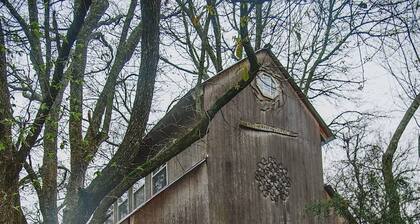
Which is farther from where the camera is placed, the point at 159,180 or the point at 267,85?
the point at 267,85

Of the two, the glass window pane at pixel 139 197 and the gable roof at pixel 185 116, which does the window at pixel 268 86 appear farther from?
the glass window pane at pixel 139 197

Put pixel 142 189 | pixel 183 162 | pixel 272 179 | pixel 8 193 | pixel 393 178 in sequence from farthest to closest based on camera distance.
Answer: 1. pixel 272 179
2. pixel 142 189
3. pixel 183 162
4. pixel 393 178
5. pixel 8 193

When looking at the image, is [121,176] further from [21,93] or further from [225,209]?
[225,209]

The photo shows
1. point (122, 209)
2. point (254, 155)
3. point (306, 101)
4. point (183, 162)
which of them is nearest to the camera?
point (183, 162)

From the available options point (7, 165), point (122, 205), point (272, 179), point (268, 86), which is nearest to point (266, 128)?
point (268, 86)

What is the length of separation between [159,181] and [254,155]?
2295 millimetres

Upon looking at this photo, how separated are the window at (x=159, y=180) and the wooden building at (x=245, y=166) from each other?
22 millimetres

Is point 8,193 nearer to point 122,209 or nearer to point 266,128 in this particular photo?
point 122,209

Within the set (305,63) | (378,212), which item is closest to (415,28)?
(378,212)

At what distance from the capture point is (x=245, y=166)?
1284cm

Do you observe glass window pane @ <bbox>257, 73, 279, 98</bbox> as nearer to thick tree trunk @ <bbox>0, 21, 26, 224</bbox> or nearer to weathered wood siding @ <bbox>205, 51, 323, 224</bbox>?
weathered wood siding @ <bbox>205, 51, 323, 224</bbox>

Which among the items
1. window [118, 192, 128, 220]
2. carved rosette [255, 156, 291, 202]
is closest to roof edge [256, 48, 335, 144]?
carved rosette [255, 156, 291, 202]

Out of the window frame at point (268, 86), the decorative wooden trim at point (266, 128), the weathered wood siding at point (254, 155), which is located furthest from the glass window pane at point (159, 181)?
the window frame at point (268, 86)

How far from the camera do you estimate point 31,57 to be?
7.15 m
